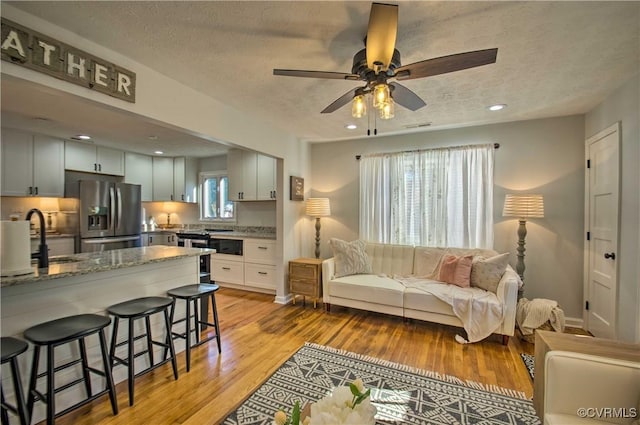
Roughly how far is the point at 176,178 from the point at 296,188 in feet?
10.1

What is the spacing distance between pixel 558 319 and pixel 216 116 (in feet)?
13.1

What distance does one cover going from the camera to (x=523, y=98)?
9.47 ft

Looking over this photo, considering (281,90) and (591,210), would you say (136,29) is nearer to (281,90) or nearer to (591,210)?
(281,90)

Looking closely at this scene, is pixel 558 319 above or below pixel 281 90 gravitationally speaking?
below

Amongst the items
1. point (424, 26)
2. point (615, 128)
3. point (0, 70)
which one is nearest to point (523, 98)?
point (615, 128)

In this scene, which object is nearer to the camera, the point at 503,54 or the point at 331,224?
the point at 503,54

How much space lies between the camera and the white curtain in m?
3.77

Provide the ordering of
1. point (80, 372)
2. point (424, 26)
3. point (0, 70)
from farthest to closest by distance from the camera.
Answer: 1. point (80, 372)
2. point (424, 26)
3. point (0, 70)

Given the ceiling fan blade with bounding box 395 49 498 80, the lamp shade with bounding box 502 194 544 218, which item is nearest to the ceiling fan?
the ceiling fan blade with bounding box 395 49 498 80

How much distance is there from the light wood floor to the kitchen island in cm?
25

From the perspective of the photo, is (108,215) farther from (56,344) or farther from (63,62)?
(56,344)

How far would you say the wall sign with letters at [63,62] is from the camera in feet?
5.15

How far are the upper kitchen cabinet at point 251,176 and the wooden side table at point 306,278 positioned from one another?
1.33 m

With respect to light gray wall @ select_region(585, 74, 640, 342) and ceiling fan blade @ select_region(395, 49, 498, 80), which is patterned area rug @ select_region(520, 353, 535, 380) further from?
ceiling fan blade @ select_region(395, 49, 498, 80)
